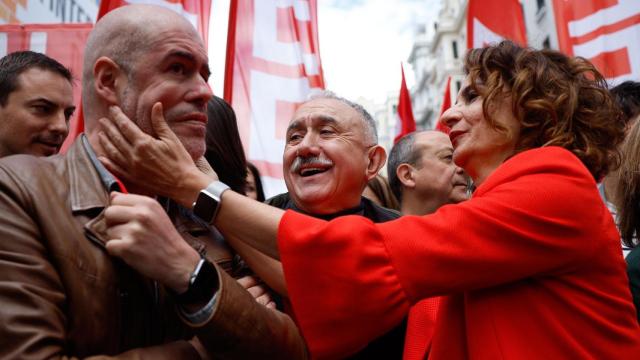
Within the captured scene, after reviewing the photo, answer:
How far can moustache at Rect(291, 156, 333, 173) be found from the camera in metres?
2.91

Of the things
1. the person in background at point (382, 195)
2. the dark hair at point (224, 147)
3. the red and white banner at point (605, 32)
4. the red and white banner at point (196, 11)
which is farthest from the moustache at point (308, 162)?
the red and white banner at point (605, 32)

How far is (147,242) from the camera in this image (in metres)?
1.50

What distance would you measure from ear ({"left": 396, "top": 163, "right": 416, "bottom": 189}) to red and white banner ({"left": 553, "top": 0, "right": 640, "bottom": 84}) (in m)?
2.15

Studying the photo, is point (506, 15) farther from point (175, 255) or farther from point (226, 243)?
point (175, 255)

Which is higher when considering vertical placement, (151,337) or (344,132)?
(344,132)

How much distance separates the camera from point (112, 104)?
1.90 meters

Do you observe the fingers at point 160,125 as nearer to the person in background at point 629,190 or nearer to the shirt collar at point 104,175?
the shirt collar at point 104,175

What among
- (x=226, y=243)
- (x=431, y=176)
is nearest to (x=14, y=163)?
(x=226, y=243)

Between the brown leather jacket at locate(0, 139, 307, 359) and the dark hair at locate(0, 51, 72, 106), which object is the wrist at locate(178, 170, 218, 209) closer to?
the brown leather jacket at locate(0, 139, 307, 359)

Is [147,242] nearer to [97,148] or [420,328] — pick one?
[97,148]

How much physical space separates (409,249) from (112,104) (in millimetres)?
1089

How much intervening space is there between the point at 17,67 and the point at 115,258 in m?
2.33

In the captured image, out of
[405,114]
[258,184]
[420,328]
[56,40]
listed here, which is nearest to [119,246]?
[420,328]

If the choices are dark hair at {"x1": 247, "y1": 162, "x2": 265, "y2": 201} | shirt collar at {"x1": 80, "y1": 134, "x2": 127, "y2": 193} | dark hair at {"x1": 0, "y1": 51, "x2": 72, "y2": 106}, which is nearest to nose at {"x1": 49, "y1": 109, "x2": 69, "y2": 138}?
dark hair at {"x1": 0, "y1": 51, "x2": 72, "y2": 106}
